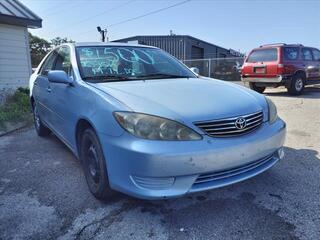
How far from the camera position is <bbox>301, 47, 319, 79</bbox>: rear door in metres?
10.6

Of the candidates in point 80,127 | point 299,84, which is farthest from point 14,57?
point 299,84

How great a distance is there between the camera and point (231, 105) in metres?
2.63

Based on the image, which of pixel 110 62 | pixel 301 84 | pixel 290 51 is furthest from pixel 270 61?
pixel 110 62

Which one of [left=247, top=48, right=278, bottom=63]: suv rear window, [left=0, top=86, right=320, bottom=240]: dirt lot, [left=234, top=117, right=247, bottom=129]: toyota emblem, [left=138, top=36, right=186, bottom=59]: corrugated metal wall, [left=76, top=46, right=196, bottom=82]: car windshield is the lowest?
[left=0, top=86, right=320, bottom=240]: dirt lot

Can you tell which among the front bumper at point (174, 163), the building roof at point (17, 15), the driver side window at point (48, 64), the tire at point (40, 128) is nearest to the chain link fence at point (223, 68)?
the building roof at point (17, 15)

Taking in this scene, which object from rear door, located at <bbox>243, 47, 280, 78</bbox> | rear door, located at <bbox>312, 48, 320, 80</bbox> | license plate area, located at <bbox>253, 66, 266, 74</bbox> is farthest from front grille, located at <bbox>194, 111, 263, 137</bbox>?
rear door, located at <bbox>312, 48, 320, 80</bbox>

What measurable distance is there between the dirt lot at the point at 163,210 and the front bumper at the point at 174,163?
35 centimetres

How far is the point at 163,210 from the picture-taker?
2.71 metres

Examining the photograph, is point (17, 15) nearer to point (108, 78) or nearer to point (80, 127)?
point (108, 78)

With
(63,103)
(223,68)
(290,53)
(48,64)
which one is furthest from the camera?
(223,68)

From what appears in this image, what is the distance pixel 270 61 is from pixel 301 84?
143 centimetres

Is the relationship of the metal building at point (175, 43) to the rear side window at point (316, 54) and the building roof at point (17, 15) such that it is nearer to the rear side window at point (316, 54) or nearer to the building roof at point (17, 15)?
the rear side window at point (316, 54)

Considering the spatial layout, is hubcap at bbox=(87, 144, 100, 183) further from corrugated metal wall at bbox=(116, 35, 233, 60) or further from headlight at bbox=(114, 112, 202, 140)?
corrugated metal wall at bbox=(116, 35, 233, 60)

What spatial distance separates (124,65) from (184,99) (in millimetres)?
1213
